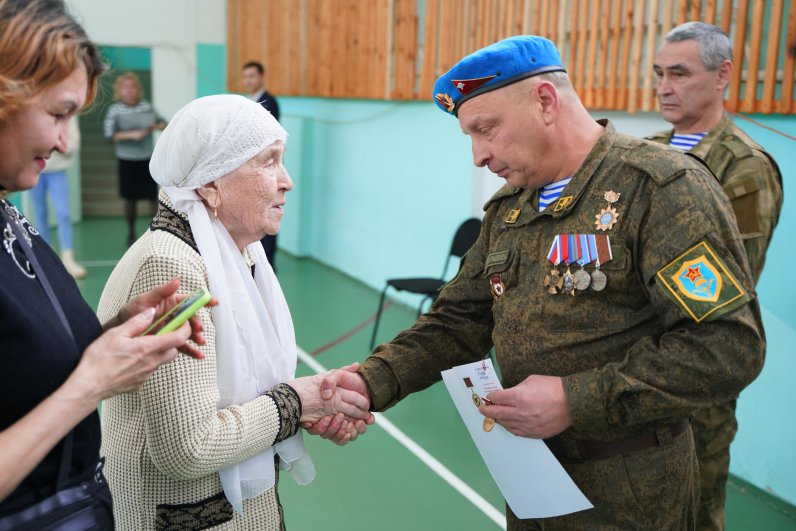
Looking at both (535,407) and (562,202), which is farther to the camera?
(562,202)

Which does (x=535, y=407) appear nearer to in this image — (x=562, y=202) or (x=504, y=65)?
(x=562, y=202)

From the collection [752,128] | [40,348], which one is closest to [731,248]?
[40,348]

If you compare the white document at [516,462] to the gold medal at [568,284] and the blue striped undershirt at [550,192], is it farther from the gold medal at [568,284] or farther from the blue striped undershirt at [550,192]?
the blue striped undershirt at [550,192]

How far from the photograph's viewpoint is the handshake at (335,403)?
6.49 feet

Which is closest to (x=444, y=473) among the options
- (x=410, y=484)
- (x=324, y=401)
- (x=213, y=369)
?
(x=410, y=484)

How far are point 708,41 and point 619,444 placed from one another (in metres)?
2.14

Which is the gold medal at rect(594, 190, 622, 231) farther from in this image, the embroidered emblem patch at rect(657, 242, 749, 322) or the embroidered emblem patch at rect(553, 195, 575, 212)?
the embroidered emblem patch at rect(657, 242, 749, 322)

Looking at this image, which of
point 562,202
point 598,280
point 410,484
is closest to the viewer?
point 598,280

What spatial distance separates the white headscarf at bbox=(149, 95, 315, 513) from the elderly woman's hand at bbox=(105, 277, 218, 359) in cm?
22

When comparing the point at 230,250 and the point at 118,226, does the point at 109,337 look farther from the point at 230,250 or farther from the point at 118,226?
the point at 118,226

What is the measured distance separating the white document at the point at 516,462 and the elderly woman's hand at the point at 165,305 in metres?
0.66

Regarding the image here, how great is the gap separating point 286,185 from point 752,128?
271 centimetres

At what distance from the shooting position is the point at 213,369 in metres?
1.74

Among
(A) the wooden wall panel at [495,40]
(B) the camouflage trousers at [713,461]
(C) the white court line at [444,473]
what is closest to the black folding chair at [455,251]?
(C) the white court line at [444,473]
